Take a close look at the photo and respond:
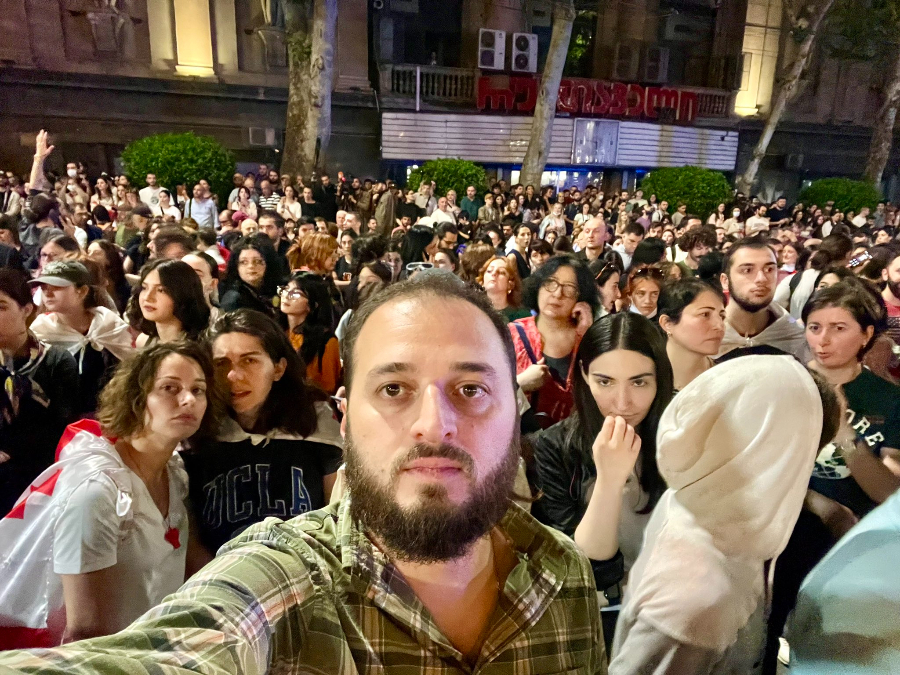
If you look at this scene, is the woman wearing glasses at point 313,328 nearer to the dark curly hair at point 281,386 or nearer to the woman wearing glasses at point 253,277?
the woman wearing glasses at point 253,277

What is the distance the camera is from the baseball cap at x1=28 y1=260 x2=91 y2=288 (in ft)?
10.2

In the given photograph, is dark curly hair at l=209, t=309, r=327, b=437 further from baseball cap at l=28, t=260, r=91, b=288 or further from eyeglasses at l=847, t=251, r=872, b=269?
eyeglasses at l=847, t=251, r=872, b=269

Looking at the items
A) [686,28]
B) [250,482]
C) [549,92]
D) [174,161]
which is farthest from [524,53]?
[250,482]

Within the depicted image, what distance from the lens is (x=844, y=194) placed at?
17.2 meters

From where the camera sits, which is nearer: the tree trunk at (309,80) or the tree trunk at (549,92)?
the tree trunk at (309,80)

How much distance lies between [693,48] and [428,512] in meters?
24.1

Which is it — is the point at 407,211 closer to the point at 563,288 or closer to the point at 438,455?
the point at 563,288

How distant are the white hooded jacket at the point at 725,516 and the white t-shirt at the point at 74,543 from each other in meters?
1.38

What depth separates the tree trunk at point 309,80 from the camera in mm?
12477

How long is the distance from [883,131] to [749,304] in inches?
810

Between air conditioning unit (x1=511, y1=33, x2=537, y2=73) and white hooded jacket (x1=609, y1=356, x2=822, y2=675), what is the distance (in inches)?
709

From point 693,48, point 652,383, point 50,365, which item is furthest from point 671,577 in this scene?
point 693,48

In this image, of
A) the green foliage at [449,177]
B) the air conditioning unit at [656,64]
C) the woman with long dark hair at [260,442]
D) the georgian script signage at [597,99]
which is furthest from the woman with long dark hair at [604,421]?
the air conditioning unit at [656,64]

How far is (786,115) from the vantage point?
69.3ft
